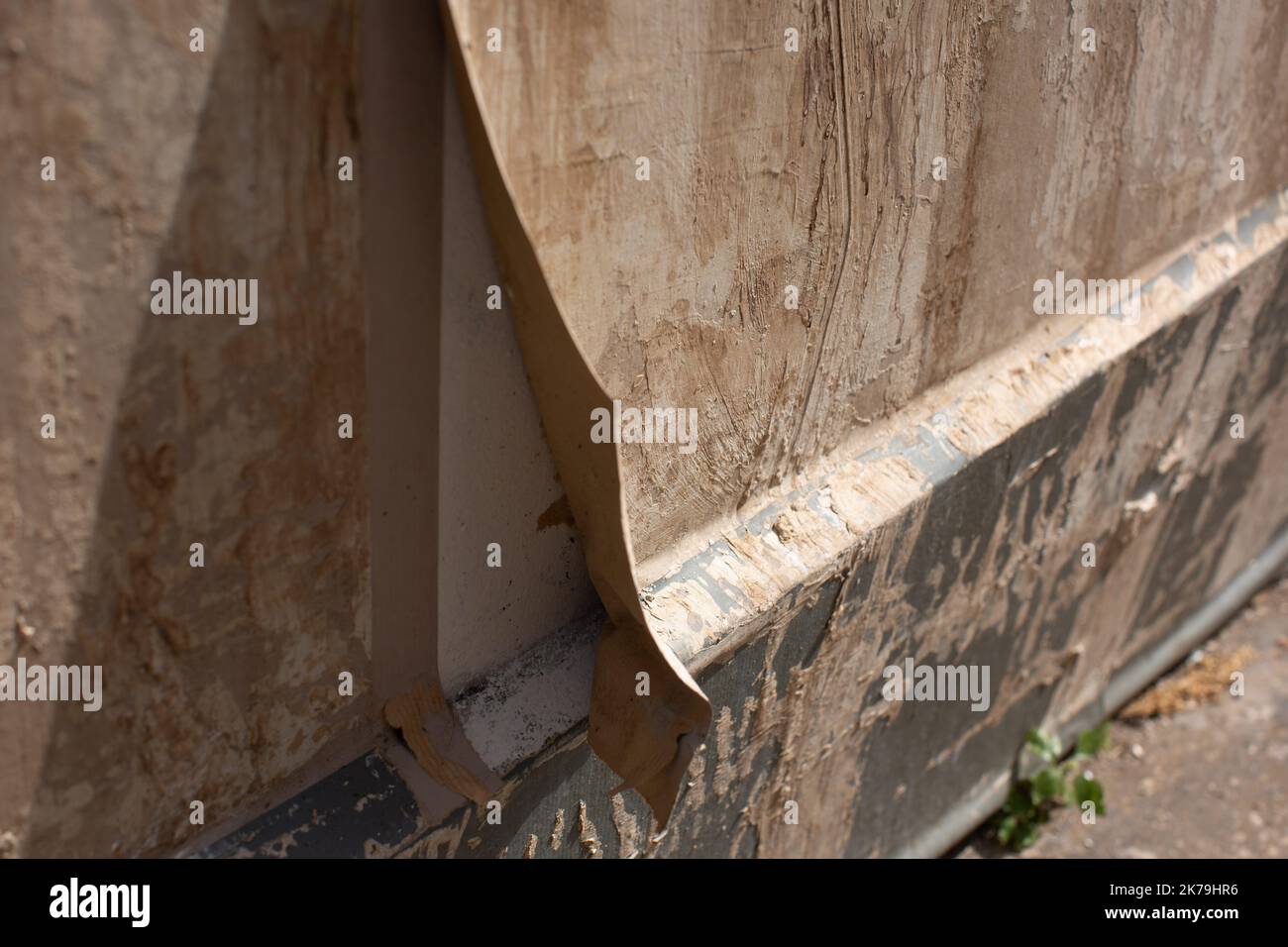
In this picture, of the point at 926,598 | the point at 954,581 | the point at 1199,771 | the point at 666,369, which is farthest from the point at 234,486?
the point at 1199,771

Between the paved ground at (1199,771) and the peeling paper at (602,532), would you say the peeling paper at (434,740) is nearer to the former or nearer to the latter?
the peeling paper at (602,532)

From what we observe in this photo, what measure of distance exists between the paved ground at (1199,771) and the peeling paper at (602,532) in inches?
93.1

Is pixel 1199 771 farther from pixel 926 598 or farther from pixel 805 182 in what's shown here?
pixel 805 182

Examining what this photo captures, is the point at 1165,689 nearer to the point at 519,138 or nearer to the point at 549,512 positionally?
the point at 549,512

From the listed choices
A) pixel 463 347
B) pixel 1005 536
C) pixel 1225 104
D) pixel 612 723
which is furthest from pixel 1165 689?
pixel 463 347

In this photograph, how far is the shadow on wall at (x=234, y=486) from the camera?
51.3 inches

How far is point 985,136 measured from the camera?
2338 millimetres

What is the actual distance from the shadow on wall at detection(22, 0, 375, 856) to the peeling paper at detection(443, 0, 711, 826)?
20 cm

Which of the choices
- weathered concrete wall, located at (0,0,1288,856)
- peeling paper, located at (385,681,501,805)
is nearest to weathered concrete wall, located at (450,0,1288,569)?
weathered concrete wall, located at (0,0,1288,856)

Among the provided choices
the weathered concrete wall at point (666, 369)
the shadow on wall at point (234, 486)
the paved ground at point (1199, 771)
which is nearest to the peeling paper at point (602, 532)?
the weathered concrete wall at point (666, 369)

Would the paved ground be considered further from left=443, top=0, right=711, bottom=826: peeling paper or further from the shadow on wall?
the shadow on wall

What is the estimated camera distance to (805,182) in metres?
2.00

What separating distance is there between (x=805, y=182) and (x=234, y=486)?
105 cm

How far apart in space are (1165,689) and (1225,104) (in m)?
2.32
